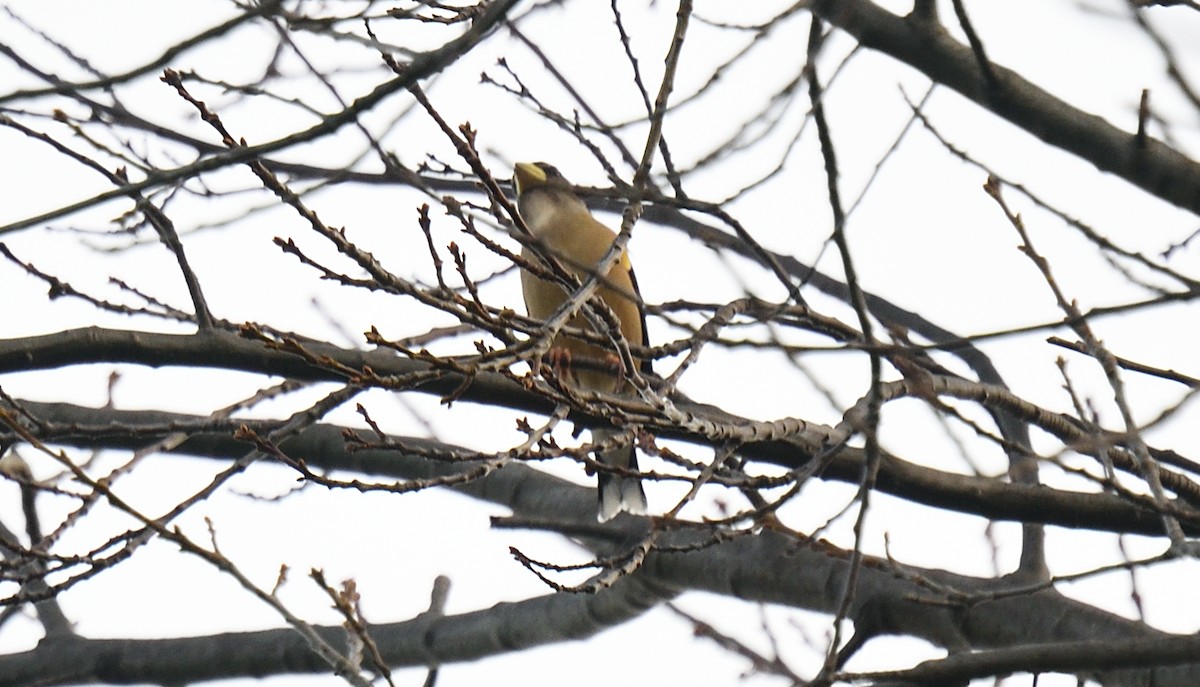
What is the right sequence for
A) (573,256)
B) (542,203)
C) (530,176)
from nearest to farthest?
1. (573,256)
2. (542,203)
3. (530,176)

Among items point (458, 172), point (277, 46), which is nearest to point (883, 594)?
point (458, 172)

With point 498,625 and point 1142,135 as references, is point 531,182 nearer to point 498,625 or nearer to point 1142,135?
point 498,625

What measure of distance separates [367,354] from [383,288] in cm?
61

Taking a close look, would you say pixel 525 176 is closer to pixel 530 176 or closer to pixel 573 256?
pixel 530 176

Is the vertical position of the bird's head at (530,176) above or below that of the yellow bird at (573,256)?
above

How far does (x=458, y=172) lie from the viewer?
4238mm

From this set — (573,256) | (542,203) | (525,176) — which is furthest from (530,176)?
(573,256)

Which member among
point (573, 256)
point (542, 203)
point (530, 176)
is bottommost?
point (573, 256)

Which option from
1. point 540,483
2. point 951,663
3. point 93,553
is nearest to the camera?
point 951,663

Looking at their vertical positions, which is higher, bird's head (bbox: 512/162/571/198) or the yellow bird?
bird's head (bbox: 512/162/571/198)

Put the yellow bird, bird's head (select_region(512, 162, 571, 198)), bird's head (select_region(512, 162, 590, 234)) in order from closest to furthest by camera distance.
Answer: the yellow bird → bird's head (select_region(512, 162, 590, 234)) → bird's head (select_region(512, 162, 571, 198))

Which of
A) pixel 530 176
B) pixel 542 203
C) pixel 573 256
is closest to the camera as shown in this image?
pixel 573 256

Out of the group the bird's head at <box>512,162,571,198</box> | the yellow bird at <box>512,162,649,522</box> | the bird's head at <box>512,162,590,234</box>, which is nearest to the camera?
the yellow bird at <box>512,162,649,522</box>

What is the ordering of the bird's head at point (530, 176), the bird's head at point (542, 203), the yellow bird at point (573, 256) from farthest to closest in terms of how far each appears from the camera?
1. the bird's head at point (530, 176)
2. the bird's head at point (542, 203)
3. the yellow bird at point (573, 256)
